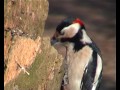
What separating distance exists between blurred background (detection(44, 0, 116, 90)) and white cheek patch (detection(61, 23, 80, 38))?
3.35 metres

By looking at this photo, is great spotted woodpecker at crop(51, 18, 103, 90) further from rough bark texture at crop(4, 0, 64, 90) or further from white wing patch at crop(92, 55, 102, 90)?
rough bark texture at crop(4, 0, 64, 90)

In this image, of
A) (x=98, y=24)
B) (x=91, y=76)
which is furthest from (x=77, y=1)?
(x=91, y=76)

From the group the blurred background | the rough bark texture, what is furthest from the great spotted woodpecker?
the blurred background

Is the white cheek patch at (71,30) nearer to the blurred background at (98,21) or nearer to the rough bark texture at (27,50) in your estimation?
the rough bark texture at (27,50)

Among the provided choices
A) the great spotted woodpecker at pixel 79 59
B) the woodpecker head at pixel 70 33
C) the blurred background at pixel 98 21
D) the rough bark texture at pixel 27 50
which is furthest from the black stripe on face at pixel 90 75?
the blurred background at pixel 98 21

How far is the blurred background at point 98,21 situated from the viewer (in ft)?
24.9

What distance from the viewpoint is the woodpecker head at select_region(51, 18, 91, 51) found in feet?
12.8

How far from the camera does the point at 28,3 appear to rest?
358cm

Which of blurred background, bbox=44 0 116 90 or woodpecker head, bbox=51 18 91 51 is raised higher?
woodpecker head, bbox=51 18 91 51

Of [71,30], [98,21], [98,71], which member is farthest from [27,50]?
[98,21]

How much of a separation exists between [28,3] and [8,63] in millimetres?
350

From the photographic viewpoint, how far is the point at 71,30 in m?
3.93

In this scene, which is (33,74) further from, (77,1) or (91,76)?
(77,1)

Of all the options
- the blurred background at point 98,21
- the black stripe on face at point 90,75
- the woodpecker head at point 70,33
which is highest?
the woodpecker head at point 70,33
